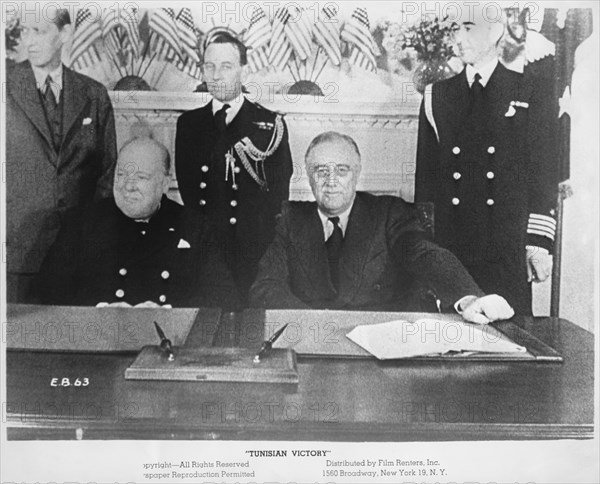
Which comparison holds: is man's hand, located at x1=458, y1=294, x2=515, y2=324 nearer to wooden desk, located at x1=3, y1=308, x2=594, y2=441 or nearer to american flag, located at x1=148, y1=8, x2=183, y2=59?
wooden desk, located at x1=3, y1=308, x2=594, y2=441

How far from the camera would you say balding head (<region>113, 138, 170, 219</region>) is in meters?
1.35

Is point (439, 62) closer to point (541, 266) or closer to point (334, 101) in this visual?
point (334, 101)

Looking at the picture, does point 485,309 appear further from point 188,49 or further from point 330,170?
point 188,49

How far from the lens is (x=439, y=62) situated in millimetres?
1375

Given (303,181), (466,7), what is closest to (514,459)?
(303,181)

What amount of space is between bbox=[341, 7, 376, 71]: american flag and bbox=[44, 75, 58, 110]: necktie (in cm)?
57

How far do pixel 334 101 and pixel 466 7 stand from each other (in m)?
0.32

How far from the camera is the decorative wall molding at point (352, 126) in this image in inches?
53.3

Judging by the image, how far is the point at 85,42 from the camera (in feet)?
4.46

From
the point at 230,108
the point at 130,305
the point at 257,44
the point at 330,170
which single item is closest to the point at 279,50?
the point at 257,44

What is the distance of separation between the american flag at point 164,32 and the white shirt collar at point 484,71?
22.2 inches

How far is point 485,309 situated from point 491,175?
10.3 inches

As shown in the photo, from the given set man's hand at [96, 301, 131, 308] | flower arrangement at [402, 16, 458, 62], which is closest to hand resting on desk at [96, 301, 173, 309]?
man's hand at [96, 301, 131, 308]

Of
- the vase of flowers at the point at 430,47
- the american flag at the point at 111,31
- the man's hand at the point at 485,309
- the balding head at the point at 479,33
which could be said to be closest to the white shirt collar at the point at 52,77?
the american flag at the point at 111,31
